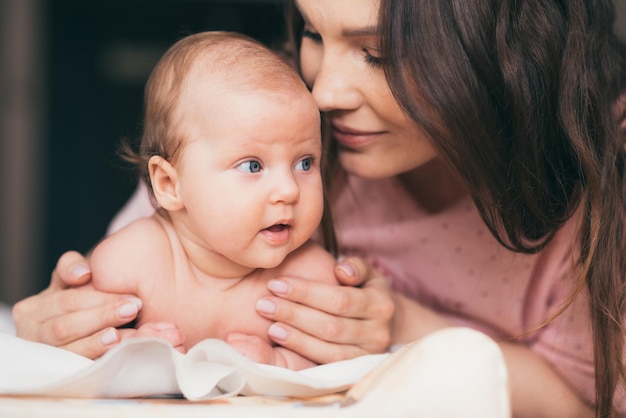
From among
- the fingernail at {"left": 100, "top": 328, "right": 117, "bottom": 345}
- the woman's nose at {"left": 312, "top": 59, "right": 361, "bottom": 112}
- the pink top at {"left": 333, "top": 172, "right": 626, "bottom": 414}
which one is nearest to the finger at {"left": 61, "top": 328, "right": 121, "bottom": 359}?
the fingernail at {"left": 100, "top": 328, "right": 117, "bottom": 345}

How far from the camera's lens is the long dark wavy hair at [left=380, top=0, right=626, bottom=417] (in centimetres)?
107

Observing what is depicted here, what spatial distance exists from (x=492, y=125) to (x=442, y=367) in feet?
1.59

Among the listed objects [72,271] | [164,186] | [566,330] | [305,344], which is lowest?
[566,330]

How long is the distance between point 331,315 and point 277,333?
0.29ft

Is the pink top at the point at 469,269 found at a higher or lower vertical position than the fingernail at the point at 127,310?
lower

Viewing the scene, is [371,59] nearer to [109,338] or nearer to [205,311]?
[205,311]

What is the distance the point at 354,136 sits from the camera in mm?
1227

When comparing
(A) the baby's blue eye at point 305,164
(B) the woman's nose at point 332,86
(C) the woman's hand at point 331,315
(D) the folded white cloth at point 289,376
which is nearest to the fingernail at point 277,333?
(C) the woman's hand at point 331,315

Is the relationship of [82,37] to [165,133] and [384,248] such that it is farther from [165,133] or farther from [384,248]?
[165,133]

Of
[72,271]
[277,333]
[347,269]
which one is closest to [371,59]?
[347,269]

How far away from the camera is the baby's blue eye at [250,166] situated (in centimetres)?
98

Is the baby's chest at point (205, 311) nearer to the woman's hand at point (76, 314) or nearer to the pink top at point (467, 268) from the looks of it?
the woman's hand at point (76, 314)

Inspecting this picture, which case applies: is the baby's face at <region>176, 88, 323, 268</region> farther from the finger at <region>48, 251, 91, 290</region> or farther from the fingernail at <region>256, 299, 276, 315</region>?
the finger at <region>48, 251, 91, 290</region>

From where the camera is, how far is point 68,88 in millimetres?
2791
